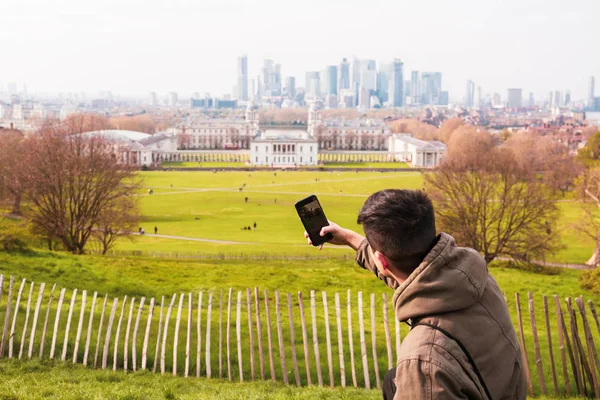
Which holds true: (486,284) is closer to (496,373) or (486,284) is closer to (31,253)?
(496,373)

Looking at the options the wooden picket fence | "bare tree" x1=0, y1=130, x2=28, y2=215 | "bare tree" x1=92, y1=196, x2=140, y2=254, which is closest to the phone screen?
the wooden picket fence

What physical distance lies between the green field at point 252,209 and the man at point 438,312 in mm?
29878

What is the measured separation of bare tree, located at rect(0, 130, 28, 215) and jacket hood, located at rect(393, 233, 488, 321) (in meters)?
32.1

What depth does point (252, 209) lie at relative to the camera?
5541cm

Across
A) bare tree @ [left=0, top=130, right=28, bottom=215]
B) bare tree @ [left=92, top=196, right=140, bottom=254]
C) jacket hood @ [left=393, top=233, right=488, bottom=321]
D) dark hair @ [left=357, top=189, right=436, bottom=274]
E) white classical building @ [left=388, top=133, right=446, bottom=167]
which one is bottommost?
white classical building @ [left=388, top=133, right=446, bottom=167]

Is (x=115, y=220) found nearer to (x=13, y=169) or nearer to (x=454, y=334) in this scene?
(x=13, y=169)

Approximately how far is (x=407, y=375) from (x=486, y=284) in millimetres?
640

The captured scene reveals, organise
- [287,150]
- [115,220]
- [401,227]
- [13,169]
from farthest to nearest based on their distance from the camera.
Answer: [287,150], [13,169], [115,220], [401,227]

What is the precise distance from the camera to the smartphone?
13.2 feet

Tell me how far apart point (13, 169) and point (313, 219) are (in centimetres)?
3758

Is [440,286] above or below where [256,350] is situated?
above

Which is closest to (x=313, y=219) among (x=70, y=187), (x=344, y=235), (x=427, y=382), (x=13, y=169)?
(x=344, y=235)

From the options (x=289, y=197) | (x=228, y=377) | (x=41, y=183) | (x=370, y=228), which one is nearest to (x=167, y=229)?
(x=41, y=183)

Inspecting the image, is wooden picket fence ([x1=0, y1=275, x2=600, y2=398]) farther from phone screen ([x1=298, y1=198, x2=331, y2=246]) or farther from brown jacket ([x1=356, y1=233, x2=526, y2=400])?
brown jacket ([x1=356, y1=233, x2=526, y2=400])
